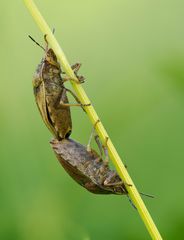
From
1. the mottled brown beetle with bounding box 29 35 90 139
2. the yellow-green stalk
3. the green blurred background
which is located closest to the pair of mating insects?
the mottled brown beetle with bounding box 29 35 90 139

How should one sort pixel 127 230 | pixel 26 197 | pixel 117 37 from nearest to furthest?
pixel 127 230 < pixel 26 197 < pixel 117 37

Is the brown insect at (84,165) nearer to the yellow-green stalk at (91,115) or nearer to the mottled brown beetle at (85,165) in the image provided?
the mottled brown beetle at (85,165)

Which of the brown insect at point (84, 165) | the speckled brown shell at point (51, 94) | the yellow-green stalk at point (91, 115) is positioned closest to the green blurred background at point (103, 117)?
the brown insect at point (84, 165)

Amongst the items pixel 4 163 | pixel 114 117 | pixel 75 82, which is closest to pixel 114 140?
pixel 114 117

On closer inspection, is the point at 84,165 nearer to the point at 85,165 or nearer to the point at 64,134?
the point at 85,165

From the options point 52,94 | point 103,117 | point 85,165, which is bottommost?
point 85,165

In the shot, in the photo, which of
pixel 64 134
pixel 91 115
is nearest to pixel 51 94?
pixel 64 134

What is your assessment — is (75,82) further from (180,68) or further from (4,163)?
(4,163)
